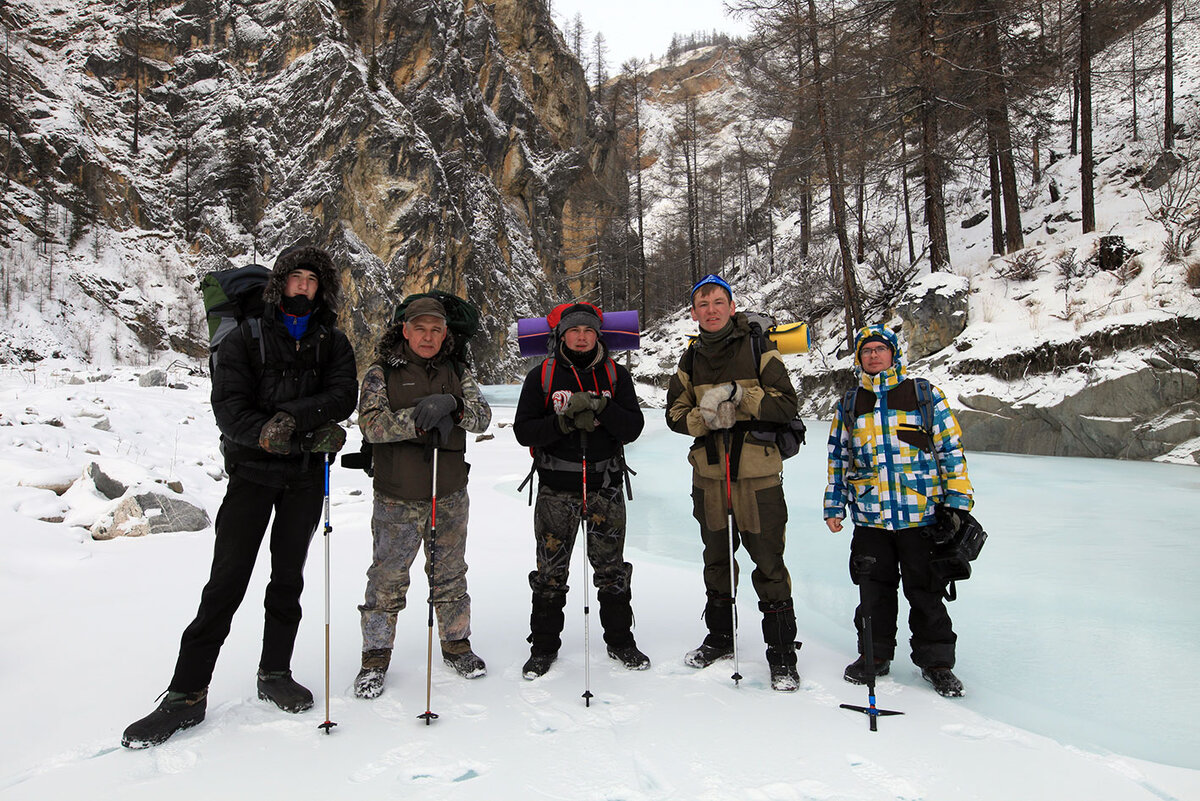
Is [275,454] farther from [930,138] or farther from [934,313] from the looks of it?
[930,138]

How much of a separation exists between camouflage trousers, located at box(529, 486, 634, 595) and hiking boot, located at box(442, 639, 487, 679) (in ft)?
1.59

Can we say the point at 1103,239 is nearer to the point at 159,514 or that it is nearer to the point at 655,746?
the point at 655,746

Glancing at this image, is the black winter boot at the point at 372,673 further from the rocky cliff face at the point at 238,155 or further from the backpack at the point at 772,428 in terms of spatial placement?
the rocky cliff face at the point at 238,155

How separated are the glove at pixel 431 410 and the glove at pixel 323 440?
0.36 metres

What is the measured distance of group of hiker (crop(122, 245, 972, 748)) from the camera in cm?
295

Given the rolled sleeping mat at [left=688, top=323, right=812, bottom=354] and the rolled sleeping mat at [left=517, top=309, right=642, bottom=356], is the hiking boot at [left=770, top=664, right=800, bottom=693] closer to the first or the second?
the rolled sleeping mat at [left=688, top=323, right=812, bottom=354]

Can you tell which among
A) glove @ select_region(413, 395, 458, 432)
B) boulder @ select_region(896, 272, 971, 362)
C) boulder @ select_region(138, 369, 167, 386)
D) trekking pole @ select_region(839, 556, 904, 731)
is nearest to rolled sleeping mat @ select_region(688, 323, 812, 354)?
trekking pole @ select_region(839, 556, 904, 731)

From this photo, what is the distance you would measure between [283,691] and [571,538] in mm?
1595

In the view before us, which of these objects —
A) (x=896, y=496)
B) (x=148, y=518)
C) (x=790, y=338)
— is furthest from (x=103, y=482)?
(x=896, y=496)

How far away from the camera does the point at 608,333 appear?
3.73 metres

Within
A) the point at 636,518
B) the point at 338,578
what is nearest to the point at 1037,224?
the point at 636,518

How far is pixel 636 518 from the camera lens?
7.24 metres

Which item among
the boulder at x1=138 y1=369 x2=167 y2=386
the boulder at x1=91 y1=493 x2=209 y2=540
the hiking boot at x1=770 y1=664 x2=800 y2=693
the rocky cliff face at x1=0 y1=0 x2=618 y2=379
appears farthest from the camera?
the rocky cliff face at x1=0 y1=0 x2=618 y2=379

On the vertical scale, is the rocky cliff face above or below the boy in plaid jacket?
above
